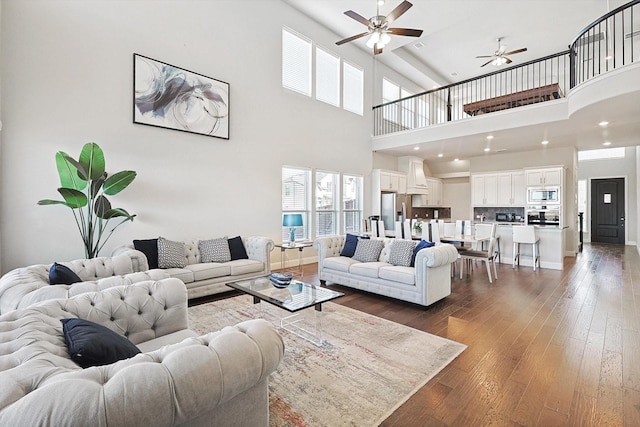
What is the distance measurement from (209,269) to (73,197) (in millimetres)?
1878

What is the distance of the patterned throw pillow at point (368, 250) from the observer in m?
4.92

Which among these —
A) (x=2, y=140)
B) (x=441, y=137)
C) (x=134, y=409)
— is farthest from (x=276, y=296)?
(x=441, y=137)

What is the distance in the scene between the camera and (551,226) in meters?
Result: 7.26

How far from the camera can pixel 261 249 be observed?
5070 millimetres

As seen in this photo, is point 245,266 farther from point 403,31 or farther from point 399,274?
point 403,31

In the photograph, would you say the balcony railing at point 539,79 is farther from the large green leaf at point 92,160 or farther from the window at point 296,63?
the large green leaf at point 92,160

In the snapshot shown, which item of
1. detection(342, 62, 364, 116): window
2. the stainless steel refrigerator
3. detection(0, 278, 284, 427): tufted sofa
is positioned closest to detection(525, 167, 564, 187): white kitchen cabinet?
the stainless steel refrigerator

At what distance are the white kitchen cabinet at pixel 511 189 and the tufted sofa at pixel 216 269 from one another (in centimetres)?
675

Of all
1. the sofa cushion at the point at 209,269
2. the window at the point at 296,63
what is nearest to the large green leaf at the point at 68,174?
the sofa cushion at the point at 209,269

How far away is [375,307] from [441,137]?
4846mm

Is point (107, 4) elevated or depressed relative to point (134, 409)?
elevated

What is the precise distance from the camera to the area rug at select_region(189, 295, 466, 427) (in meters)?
2.03

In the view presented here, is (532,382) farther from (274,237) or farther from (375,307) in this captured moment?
(274,237)

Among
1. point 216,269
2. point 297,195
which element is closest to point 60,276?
point 216,269
